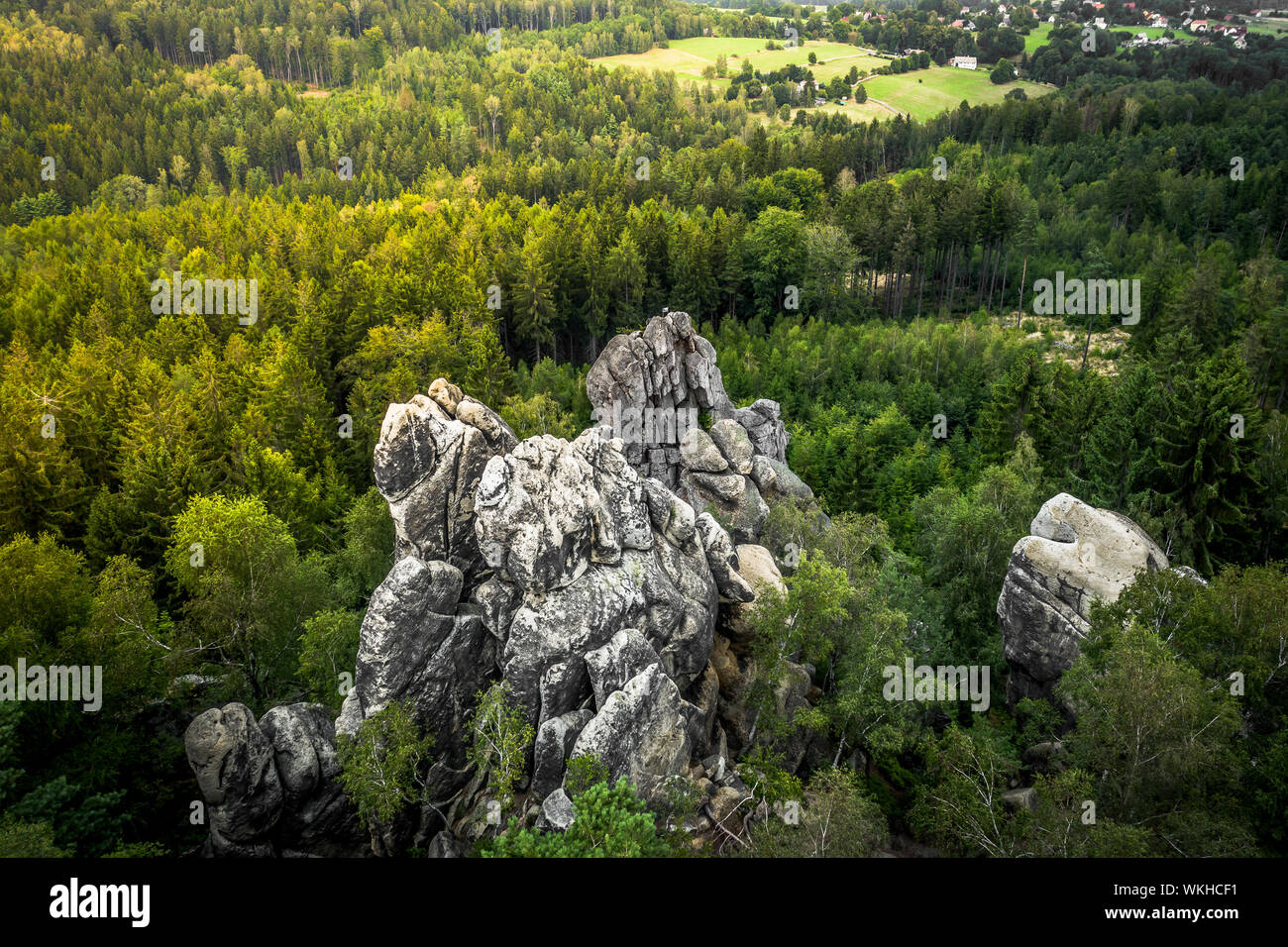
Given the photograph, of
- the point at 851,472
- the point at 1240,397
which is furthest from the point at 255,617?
the point at 1240,397

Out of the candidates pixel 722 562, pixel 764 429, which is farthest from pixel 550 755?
pixel 764 429

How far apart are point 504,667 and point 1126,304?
102201 mm

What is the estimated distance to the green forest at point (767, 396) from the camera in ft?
94.3

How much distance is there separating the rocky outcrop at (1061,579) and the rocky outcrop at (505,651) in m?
13.5

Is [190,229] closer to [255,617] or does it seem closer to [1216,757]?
[255,617]

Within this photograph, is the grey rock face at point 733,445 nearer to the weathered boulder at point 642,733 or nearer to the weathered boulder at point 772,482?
the weathered boulder at point 772,482

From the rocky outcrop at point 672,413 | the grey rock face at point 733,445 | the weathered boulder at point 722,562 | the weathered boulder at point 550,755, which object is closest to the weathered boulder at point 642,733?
the weathered boulder at point 550,755

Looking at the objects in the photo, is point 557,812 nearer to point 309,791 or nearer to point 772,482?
point 309,791

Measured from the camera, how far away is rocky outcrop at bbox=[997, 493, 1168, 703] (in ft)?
126

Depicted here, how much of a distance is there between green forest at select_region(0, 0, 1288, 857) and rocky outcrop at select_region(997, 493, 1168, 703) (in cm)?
327

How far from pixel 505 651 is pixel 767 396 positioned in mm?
56450

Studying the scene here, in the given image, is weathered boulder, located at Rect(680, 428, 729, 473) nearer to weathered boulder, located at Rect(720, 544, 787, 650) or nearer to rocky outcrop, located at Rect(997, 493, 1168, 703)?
weathered boulder, located at Rect(720, 544, 787, 650)

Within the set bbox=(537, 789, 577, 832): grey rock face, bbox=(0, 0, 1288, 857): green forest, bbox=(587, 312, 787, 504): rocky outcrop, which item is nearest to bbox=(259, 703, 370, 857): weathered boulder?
bbox=(0, 0, 1288, 857): green forest

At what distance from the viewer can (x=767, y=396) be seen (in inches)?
3164
